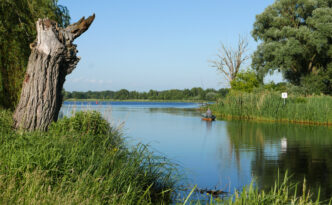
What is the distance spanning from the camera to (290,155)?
1284 centimetres

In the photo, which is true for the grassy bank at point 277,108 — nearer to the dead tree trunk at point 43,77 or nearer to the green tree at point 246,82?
the green tree at point 246,82

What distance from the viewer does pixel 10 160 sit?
5.45 metres

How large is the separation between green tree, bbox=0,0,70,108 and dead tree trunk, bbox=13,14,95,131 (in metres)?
2.45

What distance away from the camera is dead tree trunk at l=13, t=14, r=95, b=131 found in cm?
805

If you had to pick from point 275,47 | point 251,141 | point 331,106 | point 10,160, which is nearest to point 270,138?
point 251,141

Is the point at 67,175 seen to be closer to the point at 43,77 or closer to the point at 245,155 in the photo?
the point at 43,77

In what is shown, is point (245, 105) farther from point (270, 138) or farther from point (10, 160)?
point (10, 160)

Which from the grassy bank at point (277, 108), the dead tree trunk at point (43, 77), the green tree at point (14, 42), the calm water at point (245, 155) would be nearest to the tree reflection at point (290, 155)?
the calm water at point (245, 155)

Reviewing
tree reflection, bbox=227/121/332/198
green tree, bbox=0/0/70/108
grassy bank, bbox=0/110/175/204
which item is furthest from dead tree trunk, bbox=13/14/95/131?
tree reflection, bbox=227/121/332/198

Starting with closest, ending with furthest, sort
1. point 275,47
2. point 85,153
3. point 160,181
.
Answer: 1. point 85,153
2. point 160,181
3. point 275,47

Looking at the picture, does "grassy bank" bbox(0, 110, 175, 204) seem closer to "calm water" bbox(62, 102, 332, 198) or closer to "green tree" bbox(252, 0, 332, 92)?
"calm water" bbox(62, 102, 332, 198)

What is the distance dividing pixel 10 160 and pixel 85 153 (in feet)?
4.27

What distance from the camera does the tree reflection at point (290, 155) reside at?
916 cm

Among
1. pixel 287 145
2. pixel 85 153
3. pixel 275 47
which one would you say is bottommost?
pixel 287 145
